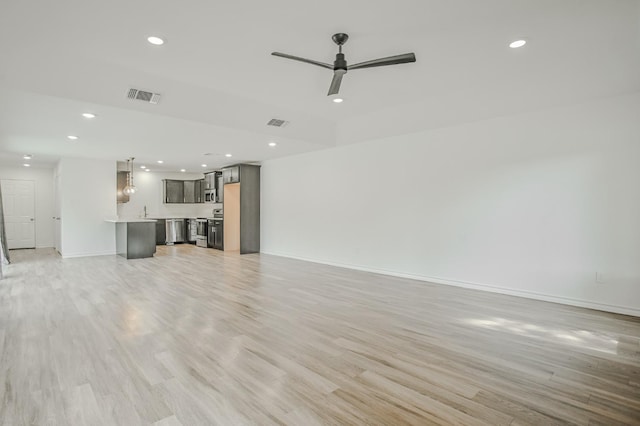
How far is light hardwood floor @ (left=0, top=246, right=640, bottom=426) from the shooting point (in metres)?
1.95

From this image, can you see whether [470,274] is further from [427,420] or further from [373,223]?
[427,420]

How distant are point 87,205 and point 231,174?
3.64m

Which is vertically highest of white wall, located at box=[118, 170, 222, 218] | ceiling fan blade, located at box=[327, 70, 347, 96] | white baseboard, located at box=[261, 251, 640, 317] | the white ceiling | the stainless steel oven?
the white ceiling

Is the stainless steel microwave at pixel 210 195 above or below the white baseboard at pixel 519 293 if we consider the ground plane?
above

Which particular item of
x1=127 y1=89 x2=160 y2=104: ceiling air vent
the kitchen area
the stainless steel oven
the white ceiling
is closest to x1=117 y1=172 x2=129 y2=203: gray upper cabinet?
the kitchen area

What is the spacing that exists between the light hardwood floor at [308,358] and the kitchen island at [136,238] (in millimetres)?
2879

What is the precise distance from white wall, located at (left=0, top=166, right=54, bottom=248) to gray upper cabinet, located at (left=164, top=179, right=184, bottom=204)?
3.32 metres

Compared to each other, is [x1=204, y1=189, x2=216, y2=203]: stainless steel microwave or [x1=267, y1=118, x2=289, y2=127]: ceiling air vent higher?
[x1=267, y1=118, x2=289, y2=127]: ceiling air vent

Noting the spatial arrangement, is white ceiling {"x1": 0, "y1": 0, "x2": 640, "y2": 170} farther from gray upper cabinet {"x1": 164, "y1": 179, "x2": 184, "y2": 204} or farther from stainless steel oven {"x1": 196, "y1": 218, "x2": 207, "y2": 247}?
gray upper cabinet {"x1": 164, "y1": 179, "x2": 184, "y2": 204}

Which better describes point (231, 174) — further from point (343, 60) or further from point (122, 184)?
point (343, 60)

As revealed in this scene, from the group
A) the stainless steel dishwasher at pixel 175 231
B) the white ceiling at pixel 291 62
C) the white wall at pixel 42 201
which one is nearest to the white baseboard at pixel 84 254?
the stainless steel dishwasher at pixel 175 231

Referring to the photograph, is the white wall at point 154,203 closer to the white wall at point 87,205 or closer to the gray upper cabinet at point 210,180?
the gray upper cabinet at point 210,180

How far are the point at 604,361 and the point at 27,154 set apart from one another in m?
10.5

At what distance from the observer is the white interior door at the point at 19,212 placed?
973 cm
